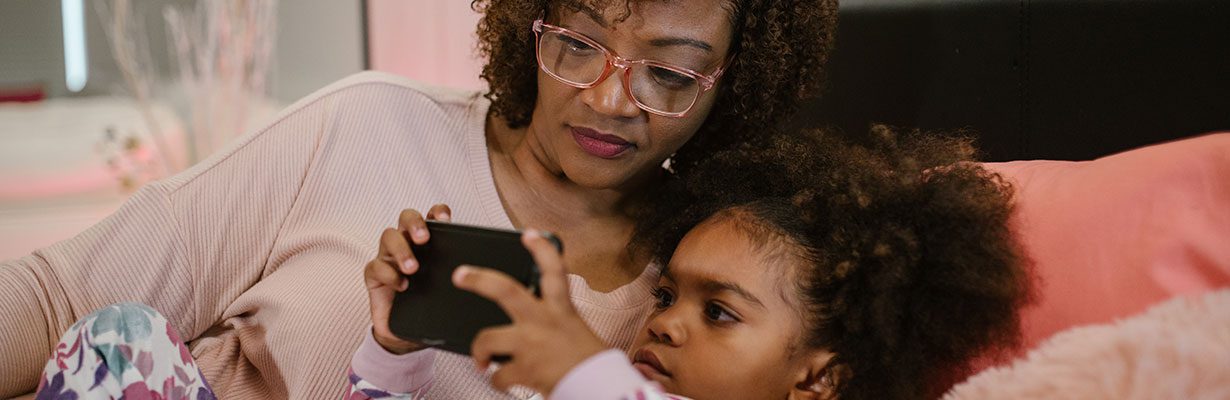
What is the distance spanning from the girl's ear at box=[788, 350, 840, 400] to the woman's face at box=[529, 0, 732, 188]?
397mm

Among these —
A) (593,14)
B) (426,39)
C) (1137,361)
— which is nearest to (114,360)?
(593,14)

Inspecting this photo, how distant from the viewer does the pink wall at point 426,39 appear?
4059 millimetres

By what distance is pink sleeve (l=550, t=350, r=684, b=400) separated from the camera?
1.03m

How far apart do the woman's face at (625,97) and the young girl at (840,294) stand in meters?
0.16

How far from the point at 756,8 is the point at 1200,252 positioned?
0.70m

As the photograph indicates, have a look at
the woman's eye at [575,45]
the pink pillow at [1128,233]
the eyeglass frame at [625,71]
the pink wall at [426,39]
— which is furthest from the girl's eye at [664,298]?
the pink wall at [426,39]

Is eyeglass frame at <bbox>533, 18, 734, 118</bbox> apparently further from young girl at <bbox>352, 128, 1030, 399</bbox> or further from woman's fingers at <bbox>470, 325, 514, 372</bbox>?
woman's fingers at <bbox>470, 325, 514, 372</bbox>

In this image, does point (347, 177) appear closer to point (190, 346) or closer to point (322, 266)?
point (322, 266)

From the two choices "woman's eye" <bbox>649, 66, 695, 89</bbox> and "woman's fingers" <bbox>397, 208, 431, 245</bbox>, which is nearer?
"woman's fingers" <bbox>397, 208, 431, 245</bbox>

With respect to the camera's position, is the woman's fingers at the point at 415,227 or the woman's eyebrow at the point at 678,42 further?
the woman's eyebrow at the point at 678,42

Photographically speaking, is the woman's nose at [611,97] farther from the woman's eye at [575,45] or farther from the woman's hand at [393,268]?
the woman's hand at [393,268]

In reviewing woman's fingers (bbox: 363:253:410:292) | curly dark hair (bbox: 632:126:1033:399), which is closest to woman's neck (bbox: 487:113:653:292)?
curly dark hair (bbox: 632:126:1033:399)

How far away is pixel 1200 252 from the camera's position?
1.17m

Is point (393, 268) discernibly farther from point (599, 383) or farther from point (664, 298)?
point (664, 298)
